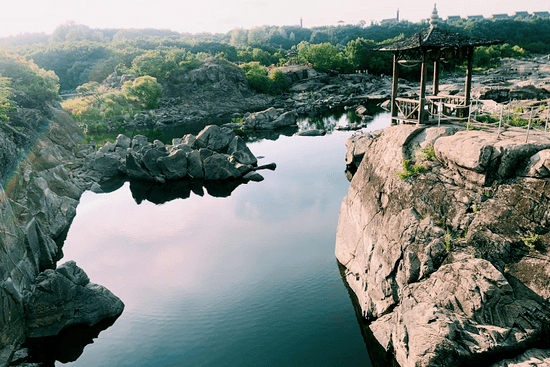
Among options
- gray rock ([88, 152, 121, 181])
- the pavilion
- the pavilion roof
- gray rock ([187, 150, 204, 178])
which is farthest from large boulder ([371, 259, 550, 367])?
gray rock ([88, 152, 121, 181])

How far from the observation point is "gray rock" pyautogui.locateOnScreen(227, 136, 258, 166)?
52.5 m

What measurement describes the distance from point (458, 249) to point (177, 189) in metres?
36.8

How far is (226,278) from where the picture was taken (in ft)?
87.1

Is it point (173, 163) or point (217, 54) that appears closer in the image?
point (173, 163)

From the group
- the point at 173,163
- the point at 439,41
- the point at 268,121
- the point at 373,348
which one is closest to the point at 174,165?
the point at 173,163

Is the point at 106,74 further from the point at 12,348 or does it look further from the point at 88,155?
the point at 12,348

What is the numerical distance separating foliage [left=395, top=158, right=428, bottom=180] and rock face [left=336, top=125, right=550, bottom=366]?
59 mm

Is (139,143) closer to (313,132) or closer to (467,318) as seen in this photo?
(313,132)

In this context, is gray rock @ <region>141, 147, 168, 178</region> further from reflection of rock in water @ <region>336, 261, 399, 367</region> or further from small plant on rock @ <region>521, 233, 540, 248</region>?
small plant on rock @ <region>521, 233, 540, 248</region>

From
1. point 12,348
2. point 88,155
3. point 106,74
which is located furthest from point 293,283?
point 106,74

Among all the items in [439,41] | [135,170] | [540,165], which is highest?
[439,41]

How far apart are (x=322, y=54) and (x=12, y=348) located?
13720 centimetres

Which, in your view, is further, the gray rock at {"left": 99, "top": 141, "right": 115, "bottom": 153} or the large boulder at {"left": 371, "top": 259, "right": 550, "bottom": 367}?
the gray rock at {"left": 99, "top": 141, "right": 115, "bottom": 153}

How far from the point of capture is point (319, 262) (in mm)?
27219
